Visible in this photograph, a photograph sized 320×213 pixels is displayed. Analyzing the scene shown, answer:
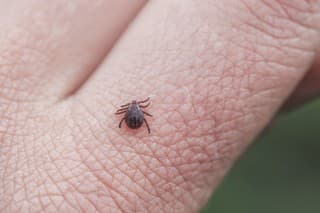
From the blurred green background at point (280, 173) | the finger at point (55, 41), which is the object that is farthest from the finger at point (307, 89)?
the finger at point (55, 41)

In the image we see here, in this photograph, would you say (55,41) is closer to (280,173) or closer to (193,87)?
(193,87)

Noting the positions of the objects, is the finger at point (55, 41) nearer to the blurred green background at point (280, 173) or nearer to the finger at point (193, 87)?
the finger at point (193, 87)

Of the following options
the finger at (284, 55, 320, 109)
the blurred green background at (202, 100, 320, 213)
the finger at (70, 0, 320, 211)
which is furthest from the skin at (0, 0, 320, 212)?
the blurred green background at (202, 100, 320, 213)

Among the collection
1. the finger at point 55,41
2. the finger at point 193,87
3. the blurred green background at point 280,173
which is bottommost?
the blurred green background at point 280,173

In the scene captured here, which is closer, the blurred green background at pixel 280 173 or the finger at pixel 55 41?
the finger at pixel 55 41

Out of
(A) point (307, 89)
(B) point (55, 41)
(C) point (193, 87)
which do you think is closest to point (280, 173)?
(A) point (307, 89)

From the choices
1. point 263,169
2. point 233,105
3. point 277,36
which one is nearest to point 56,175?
point 233,105

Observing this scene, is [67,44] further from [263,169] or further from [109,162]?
[263,169]
